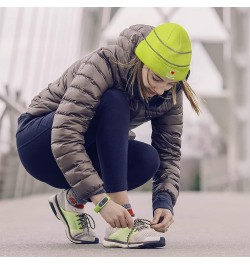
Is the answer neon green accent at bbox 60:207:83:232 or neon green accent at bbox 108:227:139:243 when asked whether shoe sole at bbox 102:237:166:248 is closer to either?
neon green accent at bbox 108:227:139:243

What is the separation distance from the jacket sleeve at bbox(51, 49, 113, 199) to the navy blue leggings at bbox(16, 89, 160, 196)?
37 millimetres

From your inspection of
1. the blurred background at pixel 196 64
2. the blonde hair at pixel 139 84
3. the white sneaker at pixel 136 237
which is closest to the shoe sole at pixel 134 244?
the white sneaker at pixel 136 237

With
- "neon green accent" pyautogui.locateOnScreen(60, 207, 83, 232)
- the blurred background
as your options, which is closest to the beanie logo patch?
"neon green accent" pyautogui.locateOnScreen(60, 207, 83, 232)

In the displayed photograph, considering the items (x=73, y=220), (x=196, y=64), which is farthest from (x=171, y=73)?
Answer: (x=196, y=64)

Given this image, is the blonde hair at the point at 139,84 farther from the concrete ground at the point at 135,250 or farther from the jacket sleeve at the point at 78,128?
the concrete ground at the point at 135,250

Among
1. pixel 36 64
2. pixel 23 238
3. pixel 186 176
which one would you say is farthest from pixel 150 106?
pixel 186 176

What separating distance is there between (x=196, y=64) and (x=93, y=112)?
14.5 ft

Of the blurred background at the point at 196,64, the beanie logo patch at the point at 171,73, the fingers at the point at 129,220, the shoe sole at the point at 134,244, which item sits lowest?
the blurred background at the point at 196,64

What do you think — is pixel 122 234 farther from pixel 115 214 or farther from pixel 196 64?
pixel 196 64

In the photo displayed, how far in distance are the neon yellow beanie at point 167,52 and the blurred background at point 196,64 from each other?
2643 millimetres

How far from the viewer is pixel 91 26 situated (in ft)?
39.9

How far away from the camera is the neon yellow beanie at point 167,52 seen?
1.47 meters

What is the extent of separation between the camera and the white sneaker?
153 centimetres

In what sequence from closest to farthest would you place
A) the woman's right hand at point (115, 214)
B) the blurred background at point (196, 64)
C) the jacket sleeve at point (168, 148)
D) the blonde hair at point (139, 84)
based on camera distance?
the woman's right hand at point (115, 214)
the blonde hair at point (139, 84)
the jacket sleeve at point (168, 148)
the blurred background at point (196, 64)
